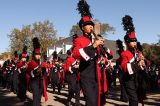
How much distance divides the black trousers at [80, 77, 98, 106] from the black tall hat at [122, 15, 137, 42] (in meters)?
2.52

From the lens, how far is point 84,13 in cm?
824

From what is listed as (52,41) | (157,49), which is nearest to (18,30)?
(52,41)

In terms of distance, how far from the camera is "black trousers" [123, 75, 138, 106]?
30.3ft

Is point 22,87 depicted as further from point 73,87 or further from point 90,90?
point 90,90

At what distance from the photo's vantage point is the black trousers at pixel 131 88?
9.24m

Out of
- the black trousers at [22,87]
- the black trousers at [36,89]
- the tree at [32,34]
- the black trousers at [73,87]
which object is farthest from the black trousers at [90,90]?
the tree at [32,34]

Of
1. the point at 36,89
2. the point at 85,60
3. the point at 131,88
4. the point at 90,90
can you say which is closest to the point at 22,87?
the point at 36,89

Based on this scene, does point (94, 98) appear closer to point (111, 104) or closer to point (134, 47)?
point (134, 47)

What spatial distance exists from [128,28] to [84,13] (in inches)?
97.4

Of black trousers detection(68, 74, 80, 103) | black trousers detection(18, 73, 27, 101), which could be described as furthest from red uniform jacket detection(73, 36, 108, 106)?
black trousers detection(18, 73, 27, 101)

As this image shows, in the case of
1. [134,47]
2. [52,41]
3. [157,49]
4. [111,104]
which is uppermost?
[52,41]

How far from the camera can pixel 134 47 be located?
9.55 m

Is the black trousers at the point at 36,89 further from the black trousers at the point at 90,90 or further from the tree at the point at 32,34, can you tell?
the tree at the point at 32,34

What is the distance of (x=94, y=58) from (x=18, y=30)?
7191cm
